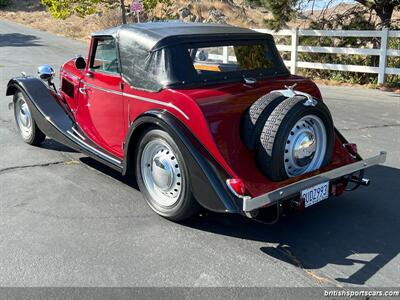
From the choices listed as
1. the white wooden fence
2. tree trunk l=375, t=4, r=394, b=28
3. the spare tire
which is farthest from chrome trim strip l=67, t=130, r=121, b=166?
tree trunk l=375, t=4, r=394, b=28

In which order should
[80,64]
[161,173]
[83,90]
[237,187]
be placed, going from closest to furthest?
1. [237,187]
2. [161,173]
3. [83,90]
4. [80,64]

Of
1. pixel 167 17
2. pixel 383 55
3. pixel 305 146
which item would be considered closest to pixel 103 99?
pixel 305 146

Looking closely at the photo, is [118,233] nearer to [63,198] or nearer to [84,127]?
[63,198]

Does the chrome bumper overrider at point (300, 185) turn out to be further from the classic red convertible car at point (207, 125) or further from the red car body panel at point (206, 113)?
the red car body panel at point (206, 113)

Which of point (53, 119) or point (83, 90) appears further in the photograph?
point (53, 119)

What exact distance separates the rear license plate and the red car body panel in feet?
0.45

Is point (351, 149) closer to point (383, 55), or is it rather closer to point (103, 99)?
point (103, 99)

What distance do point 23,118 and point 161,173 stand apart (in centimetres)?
332

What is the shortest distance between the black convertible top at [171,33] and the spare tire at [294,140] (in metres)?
1.26

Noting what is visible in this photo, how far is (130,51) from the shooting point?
4676 millimetres

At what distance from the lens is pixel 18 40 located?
2525 cm

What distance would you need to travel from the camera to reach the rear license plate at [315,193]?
3.76 metres

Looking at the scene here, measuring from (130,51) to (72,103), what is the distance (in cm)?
149

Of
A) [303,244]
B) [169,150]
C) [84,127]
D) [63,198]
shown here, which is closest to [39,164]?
[84,127]
